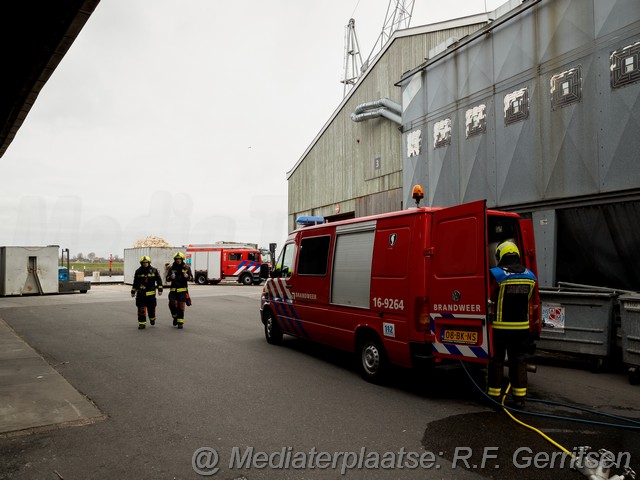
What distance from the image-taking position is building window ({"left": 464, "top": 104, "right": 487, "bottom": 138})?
37.0ft

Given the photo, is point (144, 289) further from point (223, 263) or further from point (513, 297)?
point (223, 263)

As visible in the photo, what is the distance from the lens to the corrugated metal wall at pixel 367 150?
706 inches

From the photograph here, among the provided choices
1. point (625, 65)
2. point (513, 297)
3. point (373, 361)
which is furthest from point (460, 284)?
point (625, 65)

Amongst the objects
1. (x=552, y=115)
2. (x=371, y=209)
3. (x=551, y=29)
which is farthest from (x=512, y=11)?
(x=371, y=209)

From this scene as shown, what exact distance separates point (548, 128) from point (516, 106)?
1.05 meters

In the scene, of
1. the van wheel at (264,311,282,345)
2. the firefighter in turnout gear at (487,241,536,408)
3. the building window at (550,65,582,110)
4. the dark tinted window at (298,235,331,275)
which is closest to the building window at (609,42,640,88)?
the building window at (550,65,582,110)

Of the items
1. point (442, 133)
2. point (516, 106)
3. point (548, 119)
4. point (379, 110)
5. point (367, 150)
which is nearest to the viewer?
point (548, 119)

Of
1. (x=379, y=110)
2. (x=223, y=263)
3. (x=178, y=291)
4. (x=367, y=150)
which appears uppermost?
(x=379, y=110)

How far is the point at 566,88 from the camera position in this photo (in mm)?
9242

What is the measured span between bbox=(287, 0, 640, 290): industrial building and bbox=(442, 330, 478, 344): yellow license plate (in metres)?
4.94

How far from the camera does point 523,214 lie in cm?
1008

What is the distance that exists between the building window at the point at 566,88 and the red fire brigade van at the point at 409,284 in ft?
13.9

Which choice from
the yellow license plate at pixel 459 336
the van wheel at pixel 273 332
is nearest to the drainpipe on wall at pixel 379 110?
the van wheel at pixel 273 332

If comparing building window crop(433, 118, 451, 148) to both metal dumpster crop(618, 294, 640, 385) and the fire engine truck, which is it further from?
the fire engine truck
